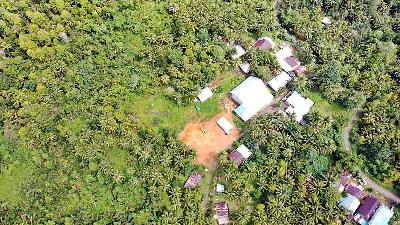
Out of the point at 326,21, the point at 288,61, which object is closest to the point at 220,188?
the point at 288,61

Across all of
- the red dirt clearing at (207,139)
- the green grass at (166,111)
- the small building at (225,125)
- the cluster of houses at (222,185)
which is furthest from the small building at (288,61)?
the cluster of houses at (222,185)

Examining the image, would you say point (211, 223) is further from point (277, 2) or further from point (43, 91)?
point (277, 2)

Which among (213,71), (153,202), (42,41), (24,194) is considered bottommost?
(24,194)

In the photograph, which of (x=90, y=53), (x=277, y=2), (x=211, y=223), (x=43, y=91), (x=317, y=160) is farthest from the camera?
(x=277, y=2)

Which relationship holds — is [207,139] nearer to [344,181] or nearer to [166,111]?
[166,111]

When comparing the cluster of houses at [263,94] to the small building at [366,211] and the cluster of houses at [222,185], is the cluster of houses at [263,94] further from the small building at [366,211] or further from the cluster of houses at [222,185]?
the small building at [366,211]

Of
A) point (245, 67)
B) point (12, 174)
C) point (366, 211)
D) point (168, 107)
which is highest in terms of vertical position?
point (245, 67)

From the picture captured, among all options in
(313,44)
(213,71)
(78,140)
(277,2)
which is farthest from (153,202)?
(277,2)
